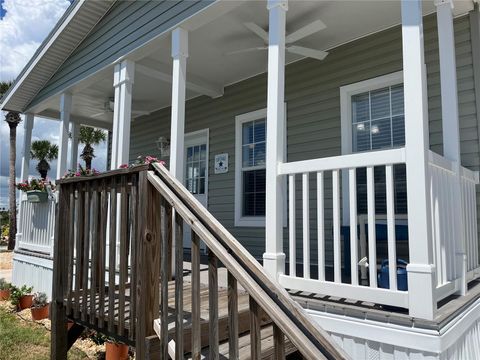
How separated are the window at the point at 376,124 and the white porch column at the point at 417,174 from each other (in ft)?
5.94

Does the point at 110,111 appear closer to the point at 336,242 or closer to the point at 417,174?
the point at 336,242

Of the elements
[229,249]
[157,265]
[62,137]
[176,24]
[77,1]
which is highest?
[77,1]

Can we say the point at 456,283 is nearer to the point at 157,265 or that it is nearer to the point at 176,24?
the point at 157,265

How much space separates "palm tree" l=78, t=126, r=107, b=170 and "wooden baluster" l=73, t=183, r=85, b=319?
52.7 feet

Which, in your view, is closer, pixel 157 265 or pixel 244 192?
pixel 157 265

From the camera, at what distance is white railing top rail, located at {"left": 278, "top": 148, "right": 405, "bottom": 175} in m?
2.35

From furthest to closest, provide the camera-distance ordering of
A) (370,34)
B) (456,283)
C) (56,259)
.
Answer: (370,34) < (56,259) < (456,283)

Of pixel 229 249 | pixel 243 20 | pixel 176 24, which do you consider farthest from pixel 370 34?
pixel 229 249

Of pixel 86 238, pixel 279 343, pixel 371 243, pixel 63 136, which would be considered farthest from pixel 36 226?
pixel 279 343

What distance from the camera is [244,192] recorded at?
18.4ft

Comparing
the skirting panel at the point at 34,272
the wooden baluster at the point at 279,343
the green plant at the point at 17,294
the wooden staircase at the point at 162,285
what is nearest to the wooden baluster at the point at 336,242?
the wooden staircase at the point at 162,285

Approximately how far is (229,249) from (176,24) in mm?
3141

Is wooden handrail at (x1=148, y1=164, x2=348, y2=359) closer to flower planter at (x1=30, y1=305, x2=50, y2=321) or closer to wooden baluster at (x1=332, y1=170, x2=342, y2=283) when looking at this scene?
wooden baluster at (x1=332, y1=170, x2=342, y2=283)

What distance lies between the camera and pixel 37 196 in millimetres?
5691
